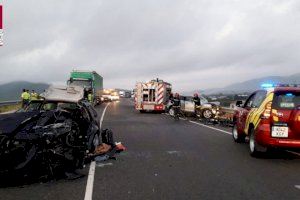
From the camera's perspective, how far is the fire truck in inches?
1496

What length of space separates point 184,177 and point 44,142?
8.89ft

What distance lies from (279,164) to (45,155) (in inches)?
205

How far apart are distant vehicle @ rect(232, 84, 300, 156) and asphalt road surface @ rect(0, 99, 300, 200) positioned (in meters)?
0.46

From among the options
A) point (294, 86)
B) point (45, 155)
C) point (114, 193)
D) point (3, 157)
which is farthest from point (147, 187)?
point (294, 86)

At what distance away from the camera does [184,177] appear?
923 cm

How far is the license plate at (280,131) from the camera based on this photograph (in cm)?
1120

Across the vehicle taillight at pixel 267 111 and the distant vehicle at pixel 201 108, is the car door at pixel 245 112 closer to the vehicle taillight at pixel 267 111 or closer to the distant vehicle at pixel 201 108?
the vehicle taillight at pixel 267 111

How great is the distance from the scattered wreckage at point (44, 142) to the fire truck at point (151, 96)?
26326mm

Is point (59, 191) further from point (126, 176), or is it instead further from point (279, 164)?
point (279, 164)

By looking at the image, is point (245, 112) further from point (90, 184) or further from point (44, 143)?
point (44, 143)

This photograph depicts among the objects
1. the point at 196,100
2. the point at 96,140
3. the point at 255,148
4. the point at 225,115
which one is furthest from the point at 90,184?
the point at 196,100

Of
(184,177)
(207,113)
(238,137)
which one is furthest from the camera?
(207,113)

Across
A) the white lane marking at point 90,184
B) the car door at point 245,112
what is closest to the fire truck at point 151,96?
the car door at point 245,112

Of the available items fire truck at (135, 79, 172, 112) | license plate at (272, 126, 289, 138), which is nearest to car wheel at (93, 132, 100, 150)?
license plate at (272, 126, 289, 138)
